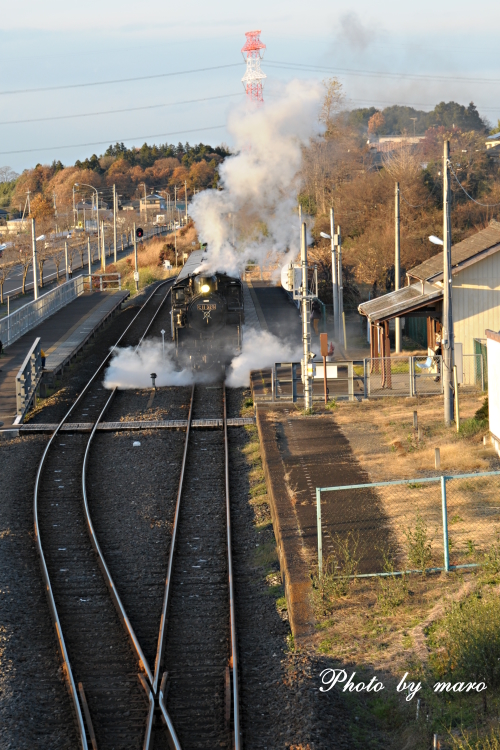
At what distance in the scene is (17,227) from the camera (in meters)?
113

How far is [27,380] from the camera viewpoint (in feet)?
83.8

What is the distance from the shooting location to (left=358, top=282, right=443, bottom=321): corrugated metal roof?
26078 mm

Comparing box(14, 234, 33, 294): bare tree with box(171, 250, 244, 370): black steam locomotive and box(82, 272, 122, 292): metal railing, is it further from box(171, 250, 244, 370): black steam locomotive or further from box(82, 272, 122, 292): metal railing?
box(171, 250, 244, 370): black steam locomotive

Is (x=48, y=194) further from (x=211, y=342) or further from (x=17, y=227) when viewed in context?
(x=211, y=342)

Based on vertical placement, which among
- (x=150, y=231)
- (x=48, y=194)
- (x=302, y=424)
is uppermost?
(x=48, y=194)

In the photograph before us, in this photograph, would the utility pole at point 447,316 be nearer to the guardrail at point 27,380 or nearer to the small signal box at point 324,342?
the small signal box at point 324,342

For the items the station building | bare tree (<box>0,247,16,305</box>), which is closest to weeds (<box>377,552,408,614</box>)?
the station building

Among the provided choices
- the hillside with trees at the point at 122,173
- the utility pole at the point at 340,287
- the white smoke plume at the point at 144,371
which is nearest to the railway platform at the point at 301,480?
the white smoke plume at the point at 144,371

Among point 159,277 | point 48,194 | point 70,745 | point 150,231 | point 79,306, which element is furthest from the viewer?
point 48,194

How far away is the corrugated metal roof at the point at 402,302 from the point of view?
26.1m

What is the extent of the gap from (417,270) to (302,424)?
11.4m

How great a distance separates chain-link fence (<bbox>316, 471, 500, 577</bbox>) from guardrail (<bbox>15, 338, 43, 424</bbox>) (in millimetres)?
11941

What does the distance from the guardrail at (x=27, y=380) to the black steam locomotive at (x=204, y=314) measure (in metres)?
5.12

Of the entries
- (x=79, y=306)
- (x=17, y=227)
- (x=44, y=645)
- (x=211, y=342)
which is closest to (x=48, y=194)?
(x=17, y=227)
